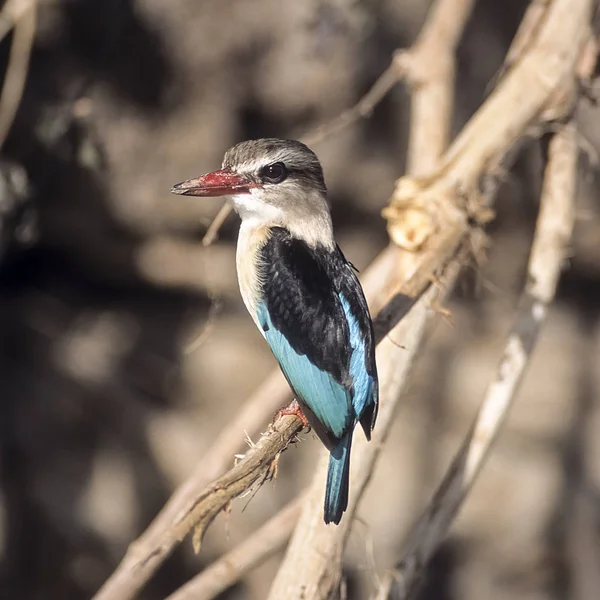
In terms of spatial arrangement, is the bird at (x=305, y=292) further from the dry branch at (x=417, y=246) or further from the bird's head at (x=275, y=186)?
the dry branch at (x=417, y=246)

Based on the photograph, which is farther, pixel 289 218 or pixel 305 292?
pixel 289 218

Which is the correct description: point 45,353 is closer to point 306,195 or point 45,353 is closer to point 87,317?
point 87,317

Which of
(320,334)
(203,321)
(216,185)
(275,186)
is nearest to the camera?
(320,334)

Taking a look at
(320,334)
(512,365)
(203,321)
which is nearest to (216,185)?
(320,334)

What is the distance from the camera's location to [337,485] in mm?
2219

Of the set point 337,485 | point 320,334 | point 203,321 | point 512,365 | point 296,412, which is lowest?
point 203,321

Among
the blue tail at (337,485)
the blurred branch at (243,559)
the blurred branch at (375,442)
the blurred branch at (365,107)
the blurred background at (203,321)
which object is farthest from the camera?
the blurred background at (203,321)

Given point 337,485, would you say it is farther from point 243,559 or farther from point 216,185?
point 216,185

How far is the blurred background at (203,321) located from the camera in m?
3.88

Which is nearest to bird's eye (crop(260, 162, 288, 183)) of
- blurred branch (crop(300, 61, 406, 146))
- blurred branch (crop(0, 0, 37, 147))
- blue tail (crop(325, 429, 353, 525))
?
blurred branch (crop(300, 61, 406, 146))

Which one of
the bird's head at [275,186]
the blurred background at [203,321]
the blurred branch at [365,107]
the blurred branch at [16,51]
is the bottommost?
the blurred background at [203,321]

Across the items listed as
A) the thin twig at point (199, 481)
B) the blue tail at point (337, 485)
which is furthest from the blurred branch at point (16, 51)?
the blue tail at point (337, 485)

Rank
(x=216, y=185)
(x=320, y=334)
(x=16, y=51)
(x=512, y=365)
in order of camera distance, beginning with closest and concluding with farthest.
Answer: (x=320, y=334), (x=216, y=185), (x=512, y=365), (x=16, y=51)

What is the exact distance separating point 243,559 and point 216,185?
1.06 meters
